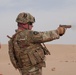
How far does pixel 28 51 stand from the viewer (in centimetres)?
679

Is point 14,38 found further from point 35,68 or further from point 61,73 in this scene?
point 61,73

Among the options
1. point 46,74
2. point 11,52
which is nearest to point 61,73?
point 46,74

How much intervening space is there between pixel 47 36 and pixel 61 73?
12348 mm

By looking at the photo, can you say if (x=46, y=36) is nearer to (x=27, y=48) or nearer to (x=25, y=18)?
(x=27, y=48)

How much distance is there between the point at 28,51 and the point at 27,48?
0.19 ft

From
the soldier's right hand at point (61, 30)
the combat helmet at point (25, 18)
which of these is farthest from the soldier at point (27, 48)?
A: the soldier's right hand at point (61, 30)

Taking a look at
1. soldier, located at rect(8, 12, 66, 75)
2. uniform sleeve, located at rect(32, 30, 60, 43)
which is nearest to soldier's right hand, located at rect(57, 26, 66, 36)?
uniform sleeve, located at rect(32, 30, 60, 43)

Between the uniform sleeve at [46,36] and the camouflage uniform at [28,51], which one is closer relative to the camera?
the uniform sleeve at [46,36]

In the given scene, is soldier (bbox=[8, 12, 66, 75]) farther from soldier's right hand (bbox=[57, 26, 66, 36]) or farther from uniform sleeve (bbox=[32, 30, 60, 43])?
soldier's right hand (bbox=[57, 26, 66, 36])

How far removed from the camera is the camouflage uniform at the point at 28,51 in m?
6.71

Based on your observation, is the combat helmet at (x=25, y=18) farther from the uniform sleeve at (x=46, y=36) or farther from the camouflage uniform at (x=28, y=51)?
the uniform sleeve at (x=46, y=36)

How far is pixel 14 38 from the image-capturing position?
6891 mm

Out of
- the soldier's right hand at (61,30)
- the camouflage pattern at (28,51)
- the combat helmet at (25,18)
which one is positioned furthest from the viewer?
the combat helmet at (25,18)

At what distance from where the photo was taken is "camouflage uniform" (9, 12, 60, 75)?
671cm
